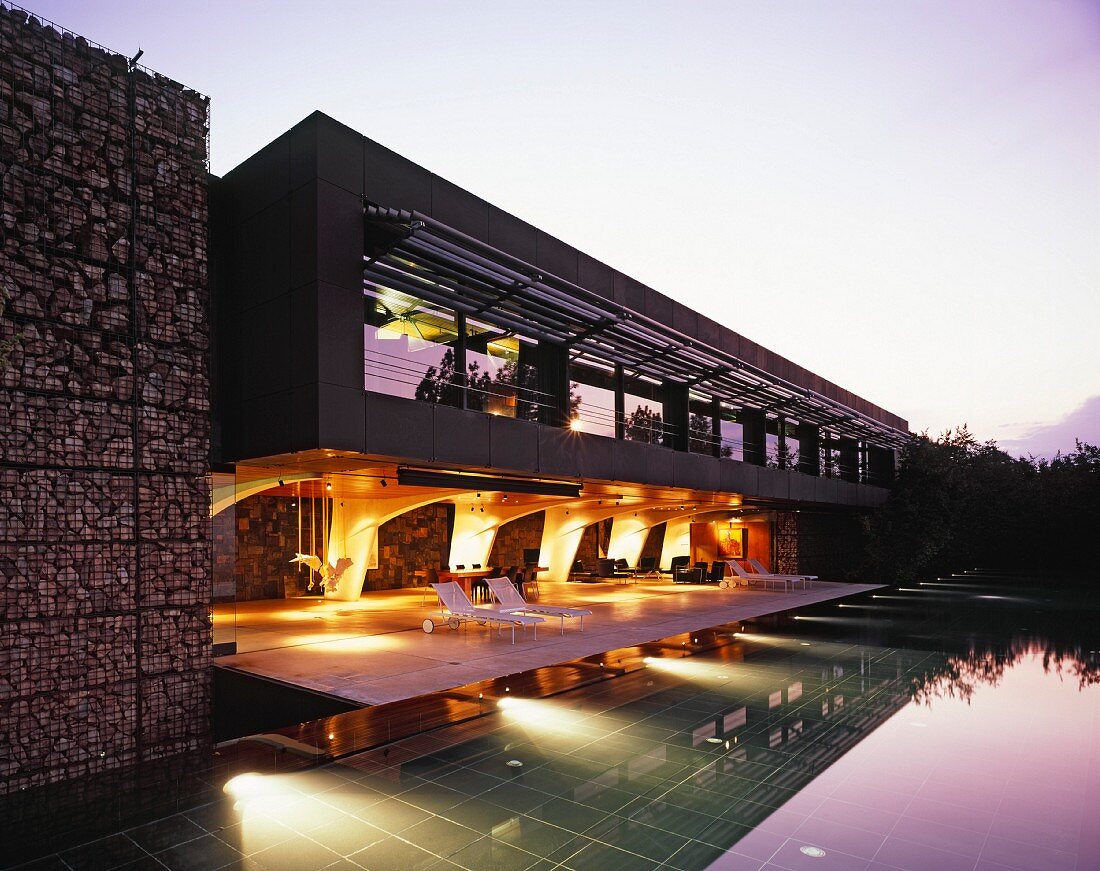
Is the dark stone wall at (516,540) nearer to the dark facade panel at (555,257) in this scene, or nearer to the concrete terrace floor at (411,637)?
the concrete terrace floor at (411,637)

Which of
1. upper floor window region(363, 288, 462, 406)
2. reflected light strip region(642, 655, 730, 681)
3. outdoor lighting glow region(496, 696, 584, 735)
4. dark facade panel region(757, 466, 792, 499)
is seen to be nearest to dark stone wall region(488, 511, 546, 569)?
dark facade panel region(757, 466, 792, 499)

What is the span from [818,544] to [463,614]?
76.7 ft

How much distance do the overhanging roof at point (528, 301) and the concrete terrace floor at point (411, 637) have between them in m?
5.70

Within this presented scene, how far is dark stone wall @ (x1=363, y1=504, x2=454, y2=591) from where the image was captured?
861 inches

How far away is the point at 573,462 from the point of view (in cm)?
1395

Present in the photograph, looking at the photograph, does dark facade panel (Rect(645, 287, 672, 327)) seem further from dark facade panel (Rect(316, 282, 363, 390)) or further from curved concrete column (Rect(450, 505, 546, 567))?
dark facade panel (Rect(316, 282, 363, 390))

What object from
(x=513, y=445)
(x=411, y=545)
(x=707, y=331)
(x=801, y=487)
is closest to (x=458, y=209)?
(x=513, y=445)

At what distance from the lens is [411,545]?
22.7 m

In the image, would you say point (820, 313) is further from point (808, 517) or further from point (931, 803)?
point (931, 803)

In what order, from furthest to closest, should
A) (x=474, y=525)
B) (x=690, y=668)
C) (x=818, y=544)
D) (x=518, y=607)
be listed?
(x=818, y=544) < (x=474, y=525) < (x=518, y=607) < (x=690, y=668)

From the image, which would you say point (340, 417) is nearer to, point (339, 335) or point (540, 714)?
point (339, 335)

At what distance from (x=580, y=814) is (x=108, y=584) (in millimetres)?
5778

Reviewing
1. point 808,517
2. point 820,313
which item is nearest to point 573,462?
point 808,517

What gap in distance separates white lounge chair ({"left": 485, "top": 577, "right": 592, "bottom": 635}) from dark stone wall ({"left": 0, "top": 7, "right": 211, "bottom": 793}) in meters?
6.32
